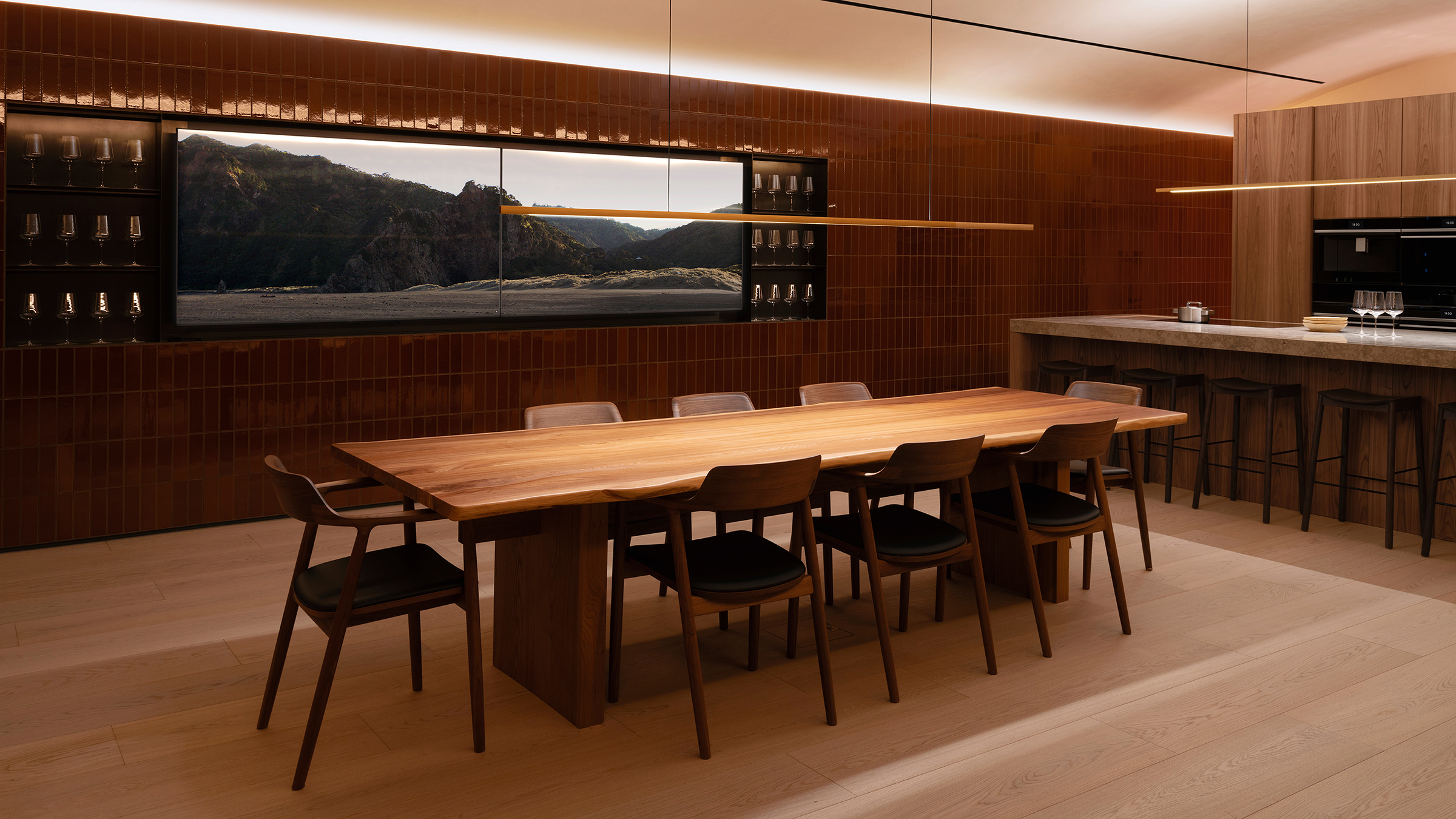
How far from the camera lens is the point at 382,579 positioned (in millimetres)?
2963

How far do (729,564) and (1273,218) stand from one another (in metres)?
6.79

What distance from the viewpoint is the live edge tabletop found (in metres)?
2.89

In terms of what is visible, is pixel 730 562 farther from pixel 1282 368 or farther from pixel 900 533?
pixel 1282 368

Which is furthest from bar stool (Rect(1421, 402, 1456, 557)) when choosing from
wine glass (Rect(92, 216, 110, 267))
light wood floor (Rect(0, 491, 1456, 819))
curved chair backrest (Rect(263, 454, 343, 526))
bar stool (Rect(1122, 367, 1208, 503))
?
wine glass (Rect(92, 216, 110, 267))

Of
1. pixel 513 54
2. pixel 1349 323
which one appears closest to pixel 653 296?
pixel 513 54

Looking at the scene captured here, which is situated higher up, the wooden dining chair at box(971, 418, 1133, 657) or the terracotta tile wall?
the terracotta tile wall

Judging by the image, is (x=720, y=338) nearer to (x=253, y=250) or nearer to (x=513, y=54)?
(x=513, y=54)

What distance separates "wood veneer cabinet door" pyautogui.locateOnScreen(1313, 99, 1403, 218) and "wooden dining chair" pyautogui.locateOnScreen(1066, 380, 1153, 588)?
13.2 feet

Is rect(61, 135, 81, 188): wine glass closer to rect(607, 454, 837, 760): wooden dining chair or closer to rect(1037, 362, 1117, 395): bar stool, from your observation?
rect(607, 454, 837, 760): wooden dining chair

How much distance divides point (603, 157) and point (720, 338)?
1357 mm

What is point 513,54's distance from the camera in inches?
239

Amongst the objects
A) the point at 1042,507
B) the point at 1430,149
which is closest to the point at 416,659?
the point at 1042,507

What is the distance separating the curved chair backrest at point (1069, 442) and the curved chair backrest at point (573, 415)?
1603 mm

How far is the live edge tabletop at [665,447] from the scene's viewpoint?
2.89m
